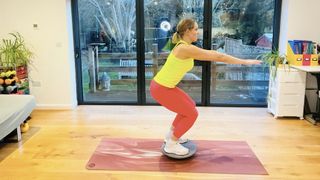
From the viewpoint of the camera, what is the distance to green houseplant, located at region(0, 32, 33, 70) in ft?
15.7

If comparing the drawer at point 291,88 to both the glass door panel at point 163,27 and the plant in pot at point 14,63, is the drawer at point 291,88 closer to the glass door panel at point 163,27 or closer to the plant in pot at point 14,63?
the glass door panel at point 163,27

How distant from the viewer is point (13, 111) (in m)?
3.56

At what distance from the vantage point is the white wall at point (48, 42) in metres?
4.94

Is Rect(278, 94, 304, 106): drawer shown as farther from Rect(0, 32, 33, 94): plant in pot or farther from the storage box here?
Rect(0, 32, 33, 94): plant in pot

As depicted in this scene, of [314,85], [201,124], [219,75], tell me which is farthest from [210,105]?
[314,85]

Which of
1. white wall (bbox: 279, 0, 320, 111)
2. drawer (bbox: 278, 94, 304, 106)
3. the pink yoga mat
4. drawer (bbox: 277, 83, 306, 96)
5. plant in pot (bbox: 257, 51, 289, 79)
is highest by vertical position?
white wall (bbox: 279, 0, 320, 111)

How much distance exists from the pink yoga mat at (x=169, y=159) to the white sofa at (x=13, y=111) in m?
0.97

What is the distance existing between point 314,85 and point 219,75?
1474mm

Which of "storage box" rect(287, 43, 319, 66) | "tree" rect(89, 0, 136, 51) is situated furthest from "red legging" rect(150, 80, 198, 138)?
"tree" rect(89, 0, 136, 51)

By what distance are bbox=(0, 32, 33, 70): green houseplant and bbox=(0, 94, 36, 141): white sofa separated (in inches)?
34.5

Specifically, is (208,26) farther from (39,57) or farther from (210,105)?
(39,57)

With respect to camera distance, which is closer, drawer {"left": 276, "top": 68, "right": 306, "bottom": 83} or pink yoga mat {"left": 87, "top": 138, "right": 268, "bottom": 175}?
pink yoga mat {"left": 87, "top": 138, "right": 268, "bottom": 175}

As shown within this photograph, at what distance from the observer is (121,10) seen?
5.25 metres

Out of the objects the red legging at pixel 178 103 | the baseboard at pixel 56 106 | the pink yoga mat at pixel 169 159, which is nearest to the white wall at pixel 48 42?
the baseboard at pixel 56 106
